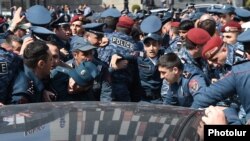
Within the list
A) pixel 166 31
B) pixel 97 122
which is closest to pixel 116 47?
pixel 166 31

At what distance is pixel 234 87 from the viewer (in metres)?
3.58

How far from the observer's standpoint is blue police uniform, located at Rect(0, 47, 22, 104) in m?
4.19

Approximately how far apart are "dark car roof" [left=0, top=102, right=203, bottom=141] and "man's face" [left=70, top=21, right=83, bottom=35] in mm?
5949

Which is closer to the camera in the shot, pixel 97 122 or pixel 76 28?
pixel 97 122

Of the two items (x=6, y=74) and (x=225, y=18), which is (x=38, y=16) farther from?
(x=225, y=18)

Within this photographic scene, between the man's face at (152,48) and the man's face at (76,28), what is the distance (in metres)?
2.51

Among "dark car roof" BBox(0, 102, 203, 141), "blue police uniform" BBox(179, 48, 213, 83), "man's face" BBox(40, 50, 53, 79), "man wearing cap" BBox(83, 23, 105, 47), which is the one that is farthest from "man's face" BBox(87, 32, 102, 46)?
"dark car roof" BBox(0, 102, 203, 141)

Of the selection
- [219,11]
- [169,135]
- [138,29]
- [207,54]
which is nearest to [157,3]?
[219,11]

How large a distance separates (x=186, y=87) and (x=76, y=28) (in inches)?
186

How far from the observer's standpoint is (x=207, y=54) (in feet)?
15.6

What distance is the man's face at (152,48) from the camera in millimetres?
6234

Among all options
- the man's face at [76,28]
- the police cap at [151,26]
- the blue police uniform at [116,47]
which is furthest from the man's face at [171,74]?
the man's face at [76,28]

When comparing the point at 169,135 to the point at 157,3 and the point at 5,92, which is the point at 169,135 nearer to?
the point at 5,92

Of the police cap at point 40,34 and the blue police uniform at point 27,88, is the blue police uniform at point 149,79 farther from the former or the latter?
the blue police uniform at point 27,88
